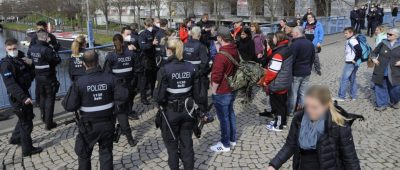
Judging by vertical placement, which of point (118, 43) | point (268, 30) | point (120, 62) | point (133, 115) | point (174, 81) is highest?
point (268, 30)

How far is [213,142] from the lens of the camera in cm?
621

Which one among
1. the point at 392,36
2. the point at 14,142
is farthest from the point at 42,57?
the point at 392,36

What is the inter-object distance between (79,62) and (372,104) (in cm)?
672

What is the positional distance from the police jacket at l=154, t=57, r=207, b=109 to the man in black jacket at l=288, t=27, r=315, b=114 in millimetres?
2815

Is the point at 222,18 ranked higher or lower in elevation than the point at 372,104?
higher

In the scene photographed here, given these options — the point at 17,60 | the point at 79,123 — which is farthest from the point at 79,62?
the point at 79,123

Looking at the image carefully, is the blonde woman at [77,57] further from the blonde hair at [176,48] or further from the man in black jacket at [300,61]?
the man in black jacket at [300,61]

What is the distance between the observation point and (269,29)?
1725 cm

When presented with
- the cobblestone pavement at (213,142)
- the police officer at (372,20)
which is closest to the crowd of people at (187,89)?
the cobblestone pavement at (213,142)

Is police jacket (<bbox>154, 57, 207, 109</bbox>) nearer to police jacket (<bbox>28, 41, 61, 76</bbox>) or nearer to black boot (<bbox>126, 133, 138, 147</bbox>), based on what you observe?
black boot (<bbox>126, 133, 138, 147</bbox>)

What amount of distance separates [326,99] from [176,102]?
2.06m

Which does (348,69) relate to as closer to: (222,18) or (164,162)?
(164,162)

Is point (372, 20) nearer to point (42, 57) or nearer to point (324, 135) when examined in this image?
point (42, 57)

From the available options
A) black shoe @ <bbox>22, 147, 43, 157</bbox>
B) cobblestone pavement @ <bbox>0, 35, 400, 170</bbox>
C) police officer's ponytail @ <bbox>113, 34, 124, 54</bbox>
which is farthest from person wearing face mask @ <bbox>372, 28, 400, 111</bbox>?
black shoe @ <bbox>22, 147, 43, 157</bbox>
